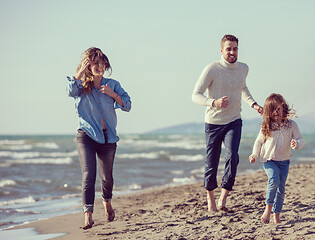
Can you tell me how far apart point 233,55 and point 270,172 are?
4.66ft

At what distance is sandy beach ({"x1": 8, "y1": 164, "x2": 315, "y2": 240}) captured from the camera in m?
4.44

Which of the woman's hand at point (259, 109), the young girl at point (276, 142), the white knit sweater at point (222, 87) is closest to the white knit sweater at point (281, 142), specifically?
the young girl at point (276, 142)

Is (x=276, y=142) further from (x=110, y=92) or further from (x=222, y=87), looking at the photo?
(x=110, y=92)

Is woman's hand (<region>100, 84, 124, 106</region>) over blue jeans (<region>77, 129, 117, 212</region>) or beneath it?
over

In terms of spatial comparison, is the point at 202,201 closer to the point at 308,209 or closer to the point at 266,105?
the point at 308,209

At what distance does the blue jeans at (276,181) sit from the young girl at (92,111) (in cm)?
164

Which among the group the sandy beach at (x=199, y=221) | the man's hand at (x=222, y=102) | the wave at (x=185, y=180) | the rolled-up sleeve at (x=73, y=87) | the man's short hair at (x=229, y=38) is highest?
the man's short hair at (x=229, y=38)

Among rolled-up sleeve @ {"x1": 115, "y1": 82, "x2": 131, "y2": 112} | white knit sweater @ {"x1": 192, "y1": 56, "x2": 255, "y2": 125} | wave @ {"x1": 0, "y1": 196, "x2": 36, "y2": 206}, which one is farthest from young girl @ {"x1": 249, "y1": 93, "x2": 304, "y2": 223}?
wave @ {"x1": 0, "y1": 196, "x2": 36, "y2": 206}

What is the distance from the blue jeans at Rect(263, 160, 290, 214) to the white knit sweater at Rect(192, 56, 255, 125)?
0.79 m

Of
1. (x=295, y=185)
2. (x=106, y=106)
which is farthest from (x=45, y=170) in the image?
(x=106, y=106)

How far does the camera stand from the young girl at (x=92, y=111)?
184 inches

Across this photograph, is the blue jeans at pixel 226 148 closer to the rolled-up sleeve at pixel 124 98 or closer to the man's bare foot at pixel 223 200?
the man's bare foot at pixel 223 200

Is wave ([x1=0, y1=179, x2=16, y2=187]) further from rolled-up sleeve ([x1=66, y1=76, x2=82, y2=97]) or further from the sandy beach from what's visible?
rolled-up sleeve ([x1=66, y1=76, x2=82, y2=97])

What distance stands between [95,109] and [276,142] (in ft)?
6.28
